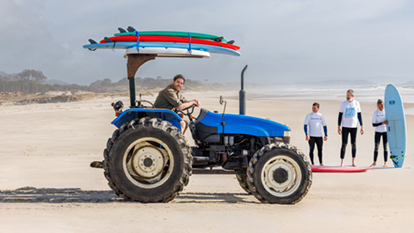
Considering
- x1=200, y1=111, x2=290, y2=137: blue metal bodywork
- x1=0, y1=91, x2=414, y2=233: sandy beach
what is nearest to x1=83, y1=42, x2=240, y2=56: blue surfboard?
x1=200, y1=111, x2=290, y2=137: blue metal bodywork

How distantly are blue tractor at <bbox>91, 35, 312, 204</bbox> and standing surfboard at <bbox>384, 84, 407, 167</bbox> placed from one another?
383 centimetres

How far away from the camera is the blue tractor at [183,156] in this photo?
179 inches

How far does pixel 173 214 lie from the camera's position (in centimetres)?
404

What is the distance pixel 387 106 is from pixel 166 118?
210 inches

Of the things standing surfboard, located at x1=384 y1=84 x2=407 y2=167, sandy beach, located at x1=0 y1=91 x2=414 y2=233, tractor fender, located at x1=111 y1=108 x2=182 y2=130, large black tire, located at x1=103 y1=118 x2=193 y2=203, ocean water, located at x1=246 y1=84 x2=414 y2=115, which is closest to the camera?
sandy beach, located at x1=0 y1=91 x2=414 y2=233

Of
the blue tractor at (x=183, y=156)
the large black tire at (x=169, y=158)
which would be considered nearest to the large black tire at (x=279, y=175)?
the blue tractor at (x=183, y=156)

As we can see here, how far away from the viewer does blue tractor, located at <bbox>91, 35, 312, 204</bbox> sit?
4535mm

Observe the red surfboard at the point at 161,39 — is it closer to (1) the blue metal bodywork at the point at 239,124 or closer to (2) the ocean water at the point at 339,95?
(1) the blue metal bodywork at the point at 239,124

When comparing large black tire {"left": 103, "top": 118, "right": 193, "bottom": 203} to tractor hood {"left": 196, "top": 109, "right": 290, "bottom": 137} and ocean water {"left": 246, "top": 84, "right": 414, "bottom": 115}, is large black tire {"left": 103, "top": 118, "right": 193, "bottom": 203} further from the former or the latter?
ocean water {"left": 246, "top": 84, "right": 414, "bottom": 115}

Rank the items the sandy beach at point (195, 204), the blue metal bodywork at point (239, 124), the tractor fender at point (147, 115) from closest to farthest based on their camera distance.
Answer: the sandy beach at point (195, 204)
the tractor fender at point (147, 115)
the blue metal bodywork at point (239, 124)

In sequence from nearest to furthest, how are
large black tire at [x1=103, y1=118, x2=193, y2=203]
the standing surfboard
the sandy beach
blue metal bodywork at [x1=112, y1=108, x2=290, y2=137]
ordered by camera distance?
the sandy beach, large black tire at [x1=103, y1=118, x2=193, y2=203], blue metal bodywork at [x1=112, y1=108, x2=290, y2=137], the standing surfboard

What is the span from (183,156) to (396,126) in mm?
5281

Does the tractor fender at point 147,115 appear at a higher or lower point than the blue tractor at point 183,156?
higher

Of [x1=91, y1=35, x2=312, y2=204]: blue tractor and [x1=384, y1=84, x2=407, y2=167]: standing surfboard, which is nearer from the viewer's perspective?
[x1=91, y1=35, x2=312, y2=204]: blue tractor
